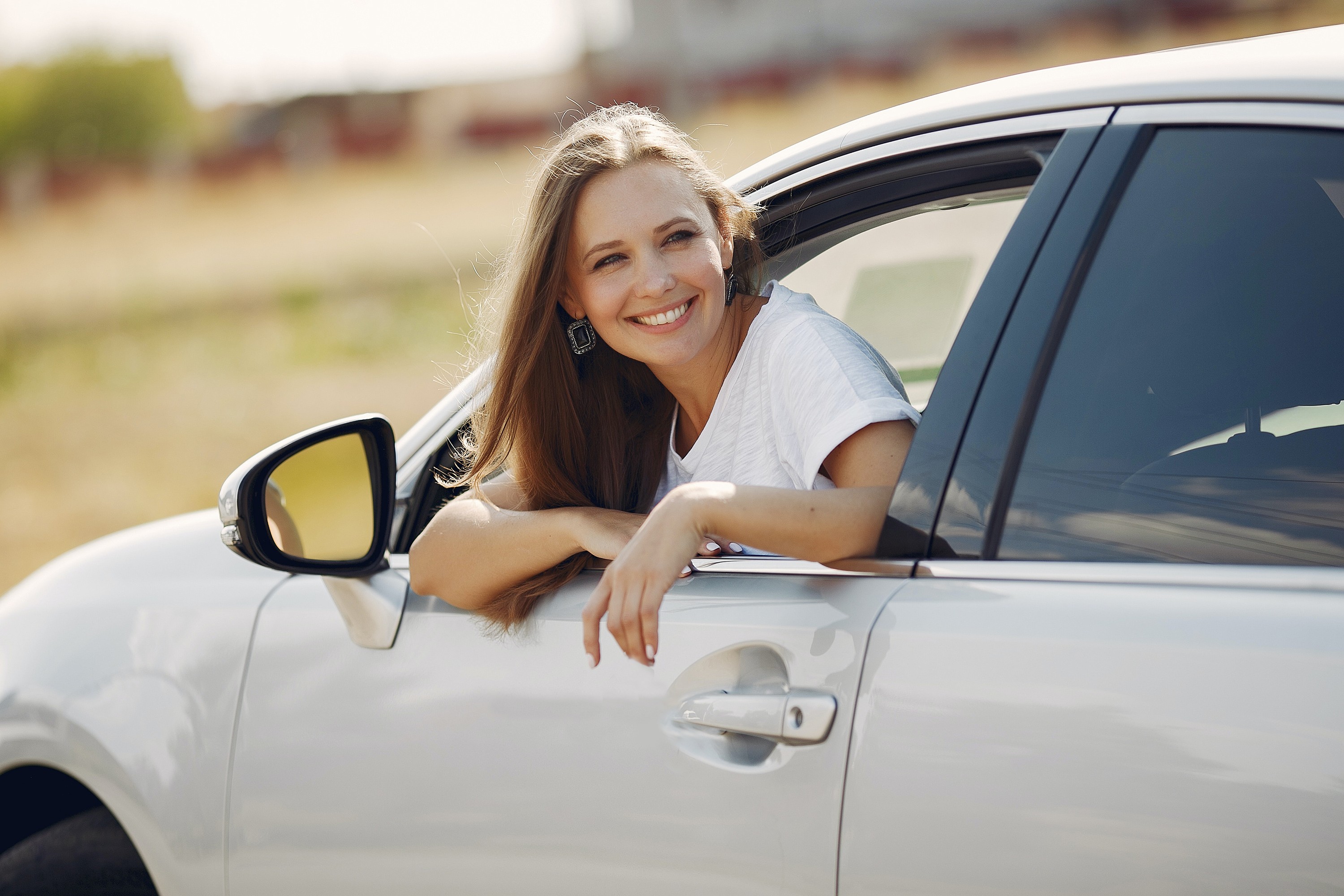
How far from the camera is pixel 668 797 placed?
1479mm

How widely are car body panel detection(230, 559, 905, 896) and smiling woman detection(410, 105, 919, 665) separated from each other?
0.09 metres

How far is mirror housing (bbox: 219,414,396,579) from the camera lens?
5.91 ft

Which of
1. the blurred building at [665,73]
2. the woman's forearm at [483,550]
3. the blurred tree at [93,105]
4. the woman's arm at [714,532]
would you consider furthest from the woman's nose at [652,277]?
the blurred tree at [93,105]

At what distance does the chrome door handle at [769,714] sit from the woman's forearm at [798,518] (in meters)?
0.20

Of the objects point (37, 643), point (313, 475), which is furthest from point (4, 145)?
point (37, 643)

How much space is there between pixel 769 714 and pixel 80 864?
1542 millimetres

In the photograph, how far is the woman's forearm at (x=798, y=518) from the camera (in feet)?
4.89

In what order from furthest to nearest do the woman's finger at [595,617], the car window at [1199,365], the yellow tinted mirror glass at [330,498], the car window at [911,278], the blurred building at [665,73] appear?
1. the blurred building at [665,73]
2. the yellow tinted mirror glass at [330,498]
3. the car window at [911,278]
4. the woman's finger at [595,617]
5. the car window at [1199,365]

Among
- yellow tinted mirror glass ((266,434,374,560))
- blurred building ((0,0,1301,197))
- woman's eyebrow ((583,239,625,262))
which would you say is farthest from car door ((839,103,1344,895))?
blurred building ((0,0,1301,197))

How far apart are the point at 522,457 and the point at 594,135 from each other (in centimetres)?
58

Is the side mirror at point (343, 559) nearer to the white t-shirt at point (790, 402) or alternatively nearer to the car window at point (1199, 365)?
the white t-shirt at point (790, 402)

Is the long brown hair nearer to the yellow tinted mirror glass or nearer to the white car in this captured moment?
the white car

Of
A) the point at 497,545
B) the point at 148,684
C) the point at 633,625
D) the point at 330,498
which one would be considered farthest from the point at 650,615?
the point at 330,498

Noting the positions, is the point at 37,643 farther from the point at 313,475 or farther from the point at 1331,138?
the point at 313,475
